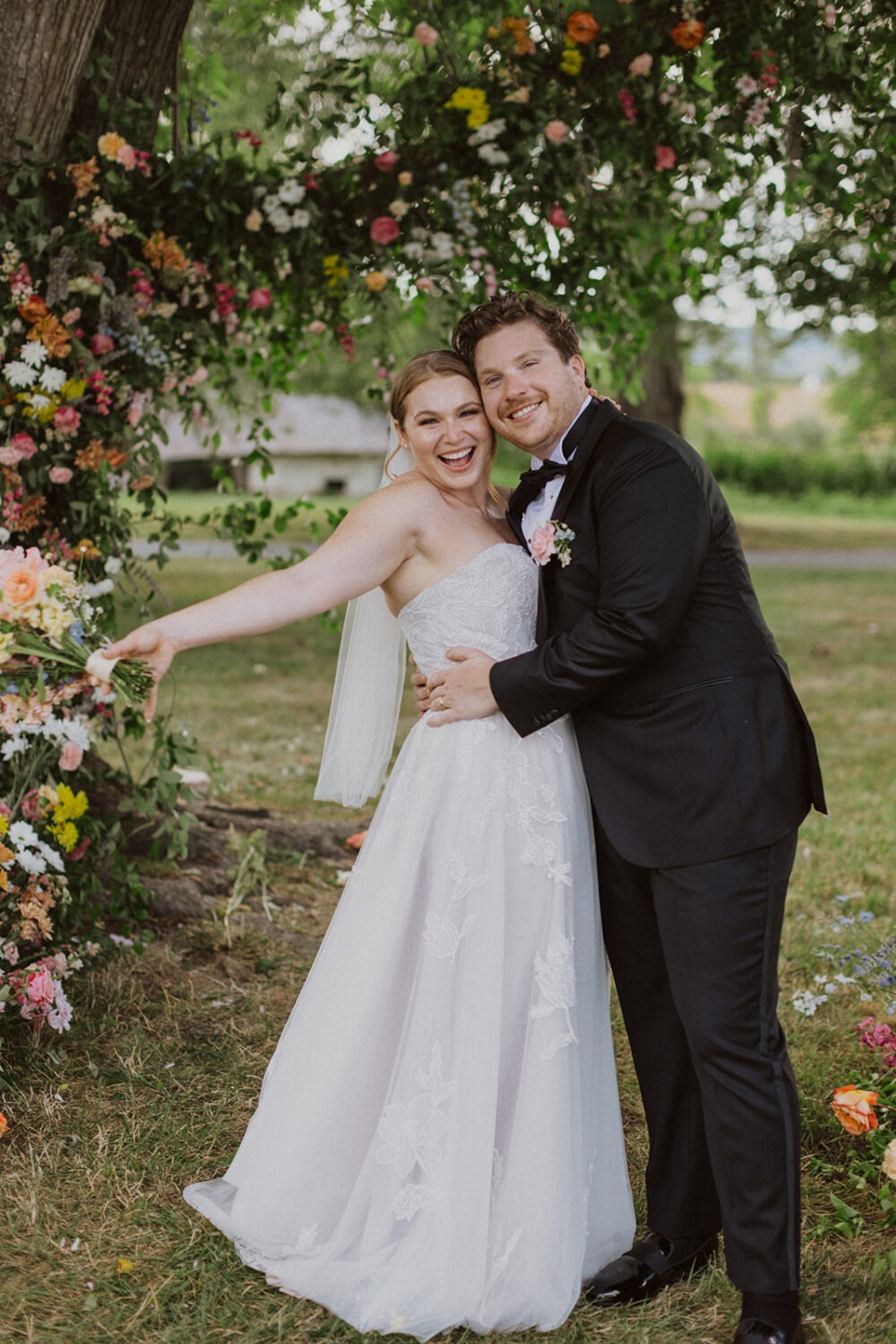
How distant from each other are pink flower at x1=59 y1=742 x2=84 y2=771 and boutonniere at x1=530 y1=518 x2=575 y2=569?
5.51 ft

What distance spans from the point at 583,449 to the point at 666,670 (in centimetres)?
51

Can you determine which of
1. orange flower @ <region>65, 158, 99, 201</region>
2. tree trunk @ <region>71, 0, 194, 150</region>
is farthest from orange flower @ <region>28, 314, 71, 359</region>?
tree trunk @ <region>71, 0, 194, 150</region>

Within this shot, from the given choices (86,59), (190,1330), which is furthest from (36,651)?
(86,59)

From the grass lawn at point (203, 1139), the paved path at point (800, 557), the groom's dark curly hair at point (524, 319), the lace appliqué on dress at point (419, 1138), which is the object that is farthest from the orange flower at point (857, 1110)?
the paved path at point (800, 557)

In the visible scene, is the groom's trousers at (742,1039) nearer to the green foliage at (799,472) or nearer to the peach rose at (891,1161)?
the peach rose at (891,1161)

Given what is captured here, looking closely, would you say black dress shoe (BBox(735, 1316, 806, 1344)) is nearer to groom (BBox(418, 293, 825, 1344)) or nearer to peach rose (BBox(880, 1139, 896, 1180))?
groom (BBox(418, 293, 825, 1344))

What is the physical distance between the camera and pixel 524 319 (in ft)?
9.34

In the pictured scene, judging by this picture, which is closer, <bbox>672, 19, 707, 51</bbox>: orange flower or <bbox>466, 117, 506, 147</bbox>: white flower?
<bbox>672, 19, 707, 51</bbox>: orange flower

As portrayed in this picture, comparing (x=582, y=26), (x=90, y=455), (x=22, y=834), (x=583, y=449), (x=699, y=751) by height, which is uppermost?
(x=582, y=26)

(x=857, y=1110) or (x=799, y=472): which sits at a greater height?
(x=799, y=472)

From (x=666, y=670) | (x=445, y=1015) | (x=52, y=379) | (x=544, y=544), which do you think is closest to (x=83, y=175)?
(x=52, y=379)

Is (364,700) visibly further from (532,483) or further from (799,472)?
(799,472)

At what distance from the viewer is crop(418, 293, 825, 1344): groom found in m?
2.58

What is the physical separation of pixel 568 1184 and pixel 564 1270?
178 millimetres
